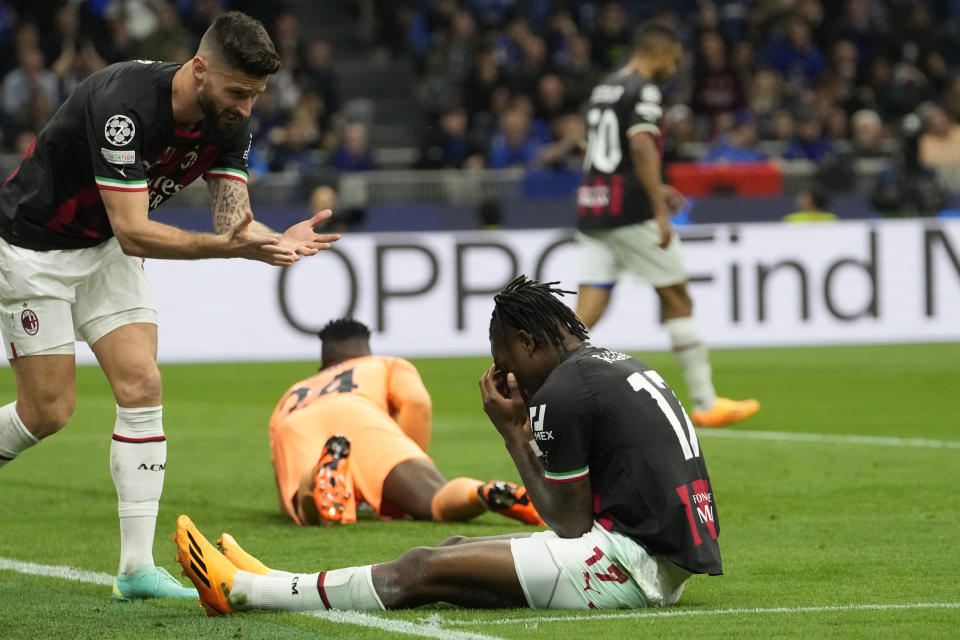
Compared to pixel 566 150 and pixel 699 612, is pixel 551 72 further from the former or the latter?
pixel 699 612

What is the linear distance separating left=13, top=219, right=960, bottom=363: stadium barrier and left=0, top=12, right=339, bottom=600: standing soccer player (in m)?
9.20

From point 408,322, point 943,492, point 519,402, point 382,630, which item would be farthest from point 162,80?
point 408,322

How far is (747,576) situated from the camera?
603 centimetres

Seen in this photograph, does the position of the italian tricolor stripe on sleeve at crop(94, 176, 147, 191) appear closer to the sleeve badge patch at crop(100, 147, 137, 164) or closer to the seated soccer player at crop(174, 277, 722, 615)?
the sleeve badge patch at crop(100, 147, 137, 164)

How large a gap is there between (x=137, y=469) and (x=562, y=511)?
1.73m

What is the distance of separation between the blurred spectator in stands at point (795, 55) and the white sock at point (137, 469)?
2172cm

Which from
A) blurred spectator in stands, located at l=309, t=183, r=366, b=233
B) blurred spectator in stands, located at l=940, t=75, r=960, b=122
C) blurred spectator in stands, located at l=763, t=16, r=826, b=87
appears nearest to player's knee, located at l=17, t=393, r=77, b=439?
blurred spectator in stands, located at l=309, t=183, r=366, b=233

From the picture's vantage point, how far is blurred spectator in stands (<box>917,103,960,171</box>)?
71.5 ft

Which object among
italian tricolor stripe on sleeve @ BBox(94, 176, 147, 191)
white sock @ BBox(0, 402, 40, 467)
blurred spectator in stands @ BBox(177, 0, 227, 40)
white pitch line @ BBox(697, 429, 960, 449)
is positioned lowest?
white pitch line @ BBox(697, 429, 960, 449)

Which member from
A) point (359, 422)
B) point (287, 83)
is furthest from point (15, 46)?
point (359, 422)

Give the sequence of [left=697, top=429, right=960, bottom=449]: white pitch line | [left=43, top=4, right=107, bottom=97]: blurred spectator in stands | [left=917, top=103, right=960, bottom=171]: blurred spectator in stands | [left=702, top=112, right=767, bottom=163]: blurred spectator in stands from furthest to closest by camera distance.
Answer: [left=702, top=112, right=767, bottom=163]: blurred spectator in stands < [left=917, top=103, right=960, bottom=171]: blurred spectator in stands < [left=43, top=4, right=107, bottom=97]: blurred spectator in stands < [left=697, top=429, right=960, bottom=449]: white pitch line

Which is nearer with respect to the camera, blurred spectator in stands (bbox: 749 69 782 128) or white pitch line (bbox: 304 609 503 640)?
white pitch line (bbox: 304 609 503 640)

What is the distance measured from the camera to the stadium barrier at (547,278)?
15477mm

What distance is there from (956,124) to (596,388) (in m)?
19.5
